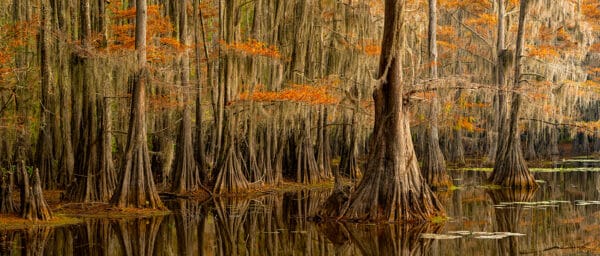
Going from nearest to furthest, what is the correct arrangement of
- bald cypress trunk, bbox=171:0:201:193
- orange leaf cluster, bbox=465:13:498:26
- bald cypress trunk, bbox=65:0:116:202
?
bald cypress trunk, bbox=65:0:116:202
bald cypress trunk, bbox=171:0:201:193
orange leaf cluster, bbox=465:13:498:26

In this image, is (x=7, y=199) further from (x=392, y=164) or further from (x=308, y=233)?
(x=392, y=164)

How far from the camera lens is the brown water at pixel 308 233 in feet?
31.5

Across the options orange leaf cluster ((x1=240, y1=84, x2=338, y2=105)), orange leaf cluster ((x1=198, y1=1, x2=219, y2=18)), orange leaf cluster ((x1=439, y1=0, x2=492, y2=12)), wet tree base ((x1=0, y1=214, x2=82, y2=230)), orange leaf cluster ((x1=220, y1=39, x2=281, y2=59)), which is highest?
orange leaf cluster ((x1=439, y1=0, x2=492, y2=12))

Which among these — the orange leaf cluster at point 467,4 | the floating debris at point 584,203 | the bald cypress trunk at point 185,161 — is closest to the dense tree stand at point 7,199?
the bald cypress trunk at point 185,161

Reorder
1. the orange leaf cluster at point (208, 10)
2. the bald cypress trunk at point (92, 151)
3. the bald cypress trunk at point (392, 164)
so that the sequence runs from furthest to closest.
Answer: the orange leaf cluster at point (208, 10), the bald cypress trunk at point (92, 151), the bald cypress trunk at point (392, 164)

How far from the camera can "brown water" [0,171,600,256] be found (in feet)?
31.5

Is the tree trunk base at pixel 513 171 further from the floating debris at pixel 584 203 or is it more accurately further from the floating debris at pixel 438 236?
the floating debris at pixel 438 236

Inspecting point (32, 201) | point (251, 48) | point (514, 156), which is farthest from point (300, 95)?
point (32, 201)

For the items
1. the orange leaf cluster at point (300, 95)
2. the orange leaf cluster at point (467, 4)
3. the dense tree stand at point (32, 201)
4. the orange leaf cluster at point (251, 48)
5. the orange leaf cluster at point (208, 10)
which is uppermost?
the orange leaf cluster at point (467, 4)

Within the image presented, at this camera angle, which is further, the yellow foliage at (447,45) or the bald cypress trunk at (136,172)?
the yellow foliage at (447,45)

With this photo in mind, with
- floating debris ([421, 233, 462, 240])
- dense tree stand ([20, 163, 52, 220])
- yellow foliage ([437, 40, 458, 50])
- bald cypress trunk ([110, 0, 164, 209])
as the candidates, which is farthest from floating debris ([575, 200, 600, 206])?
yellow foliage ([437, 40, 458, 50])

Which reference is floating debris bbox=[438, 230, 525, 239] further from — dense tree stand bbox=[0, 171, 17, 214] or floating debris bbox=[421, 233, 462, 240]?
dense tree stand bbox=[0, 171, 17, 214]

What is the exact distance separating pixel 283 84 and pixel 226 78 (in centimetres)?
308

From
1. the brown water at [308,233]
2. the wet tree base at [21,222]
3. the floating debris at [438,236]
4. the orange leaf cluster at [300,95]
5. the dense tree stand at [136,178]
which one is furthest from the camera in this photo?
the orange leaf cluster at [300,95]
